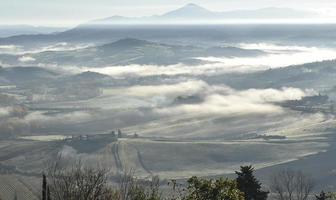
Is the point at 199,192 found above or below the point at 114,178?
above

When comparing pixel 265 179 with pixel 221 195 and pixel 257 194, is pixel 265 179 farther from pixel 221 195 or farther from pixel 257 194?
pixel 221 195

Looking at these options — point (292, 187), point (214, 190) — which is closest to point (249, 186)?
point (214, 190)

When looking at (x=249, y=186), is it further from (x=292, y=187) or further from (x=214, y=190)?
(x=292, y=187)

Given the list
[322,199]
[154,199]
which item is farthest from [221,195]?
[322,199]

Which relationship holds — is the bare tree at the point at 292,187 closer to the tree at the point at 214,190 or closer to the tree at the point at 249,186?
the tree at the point at 249,186

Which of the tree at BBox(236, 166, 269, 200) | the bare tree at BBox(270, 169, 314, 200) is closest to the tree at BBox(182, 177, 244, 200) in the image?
the tree at BBox(236, 166, 269, 200)

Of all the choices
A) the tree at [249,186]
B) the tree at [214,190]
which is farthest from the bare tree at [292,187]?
the tree at [214,190]

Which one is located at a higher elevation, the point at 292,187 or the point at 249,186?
the point at 249,186

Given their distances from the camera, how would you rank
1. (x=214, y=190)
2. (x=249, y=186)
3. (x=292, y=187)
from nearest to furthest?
(x=214, y=190)
(x=249, y=186)
(x=292, y=187)

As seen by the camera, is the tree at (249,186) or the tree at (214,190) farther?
the tree at (249,186)
